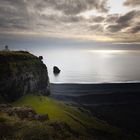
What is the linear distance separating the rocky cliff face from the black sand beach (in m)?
38.0

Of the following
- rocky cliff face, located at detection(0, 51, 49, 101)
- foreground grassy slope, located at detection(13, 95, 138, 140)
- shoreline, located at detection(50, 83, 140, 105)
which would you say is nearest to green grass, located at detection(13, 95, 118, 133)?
foreground grassy slope, located at detection(13, 95, 138, 140)

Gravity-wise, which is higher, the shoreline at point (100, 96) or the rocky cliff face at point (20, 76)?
the rocky cliff face at point (20, 76)

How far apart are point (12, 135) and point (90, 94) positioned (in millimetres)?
140785

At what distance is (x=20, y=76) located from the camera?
101562 millimetres

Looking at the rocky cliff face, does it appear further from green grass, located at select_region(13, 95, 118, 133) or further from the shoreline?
the shoreline

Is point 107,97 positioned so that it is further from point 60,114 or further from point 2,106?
point 2,106

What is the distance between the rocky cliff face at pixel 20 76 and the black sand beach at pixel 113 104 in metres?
38.0

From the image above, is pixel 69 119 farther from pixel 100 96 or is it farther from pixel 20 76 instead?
pixel 100 96

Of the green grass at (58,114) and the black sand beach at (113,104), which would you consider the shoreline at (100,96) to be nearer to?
the black sand beach at (113,104)

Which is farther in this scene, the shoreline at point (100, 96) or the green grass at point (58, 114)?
the shoreline at point (100, 96)

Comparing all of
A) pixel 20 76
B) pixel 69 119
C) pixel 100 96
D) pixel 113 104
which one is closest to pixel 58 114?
pixel 69 119


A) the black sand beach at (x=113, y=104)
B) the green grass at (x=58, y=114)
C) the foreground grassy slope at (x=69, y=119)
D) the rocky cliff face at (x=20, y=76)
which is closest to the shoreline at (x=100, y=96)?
the black sand beach at (x=113, y=104)

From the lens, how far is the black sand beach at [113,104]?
4649 inches

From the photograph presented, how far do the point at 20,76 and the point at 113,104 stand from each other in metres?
78.7
